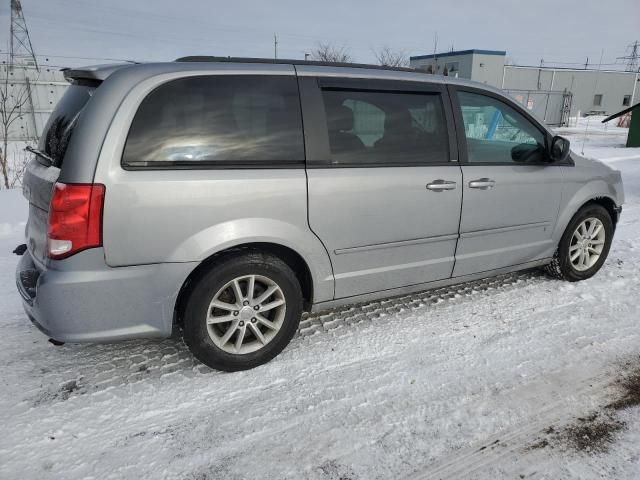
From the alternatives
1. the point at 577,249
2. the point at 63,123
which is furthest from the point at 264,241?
the point at 577,249

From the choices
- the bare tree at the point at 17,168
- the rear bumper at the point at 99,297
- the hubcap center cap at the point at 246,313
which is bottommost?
the bare tree at the point at 17,168

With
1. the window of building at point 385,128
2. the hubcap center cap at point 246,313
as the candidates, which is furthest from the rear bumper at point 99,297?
the window of building at point 385,128

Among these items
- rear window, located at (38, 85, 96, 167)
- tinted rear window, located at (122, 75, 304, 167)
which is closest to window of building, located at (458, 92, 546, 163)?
tinted rear window, located at (122, 75, 304, 167)

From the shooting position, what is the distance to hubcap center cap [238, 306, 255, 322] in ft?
9.42

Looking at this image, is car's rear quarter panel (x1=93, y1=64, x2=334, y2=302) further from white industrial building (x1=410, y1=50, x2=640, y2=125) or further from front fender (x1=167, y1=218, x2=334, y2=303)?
white industrial building (x1=410, y1=50, x2=640, y2=125)

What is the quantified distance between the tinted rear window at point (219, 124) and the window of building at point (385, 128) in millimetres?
286

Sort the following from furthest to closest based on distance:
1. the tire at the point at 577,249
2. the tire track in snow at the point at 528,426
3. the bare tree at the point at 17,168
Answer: the bare tree at the point at 17,168, the tire at the point at 577,249, the tire track in snow at the point at 528,426

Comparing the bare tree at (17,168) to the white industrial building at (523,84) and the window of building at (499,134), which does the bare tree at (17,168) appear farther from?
the window of building at (499,134)

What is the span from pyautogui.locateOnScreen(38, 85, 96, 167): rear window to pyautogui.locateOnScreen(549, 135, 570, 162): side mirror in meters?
3.42

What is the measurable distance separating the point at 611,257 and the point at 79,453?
17.2 ft

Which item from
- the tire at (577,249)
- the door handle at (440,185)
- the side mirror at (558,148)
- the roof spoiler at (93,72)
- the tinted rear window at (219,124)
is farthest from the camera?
the tire at (577,249)

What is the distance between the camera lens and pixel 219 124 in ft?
8.80

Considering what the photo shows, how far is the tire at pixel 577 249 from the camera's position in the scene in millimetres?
4254

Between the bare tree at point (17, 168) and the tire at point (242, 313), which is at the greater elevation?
the tire at point (242, 313)
